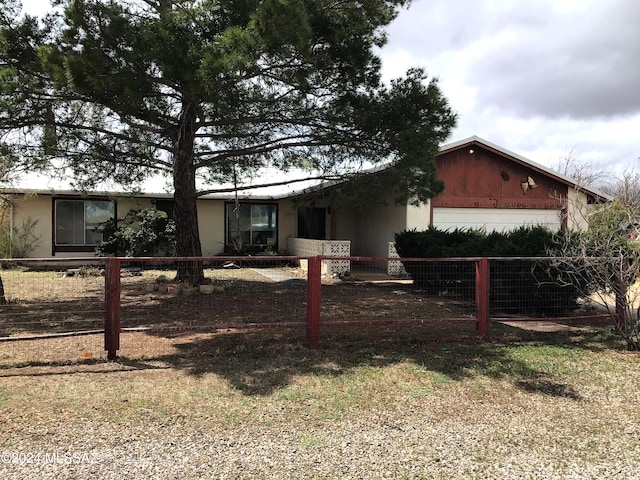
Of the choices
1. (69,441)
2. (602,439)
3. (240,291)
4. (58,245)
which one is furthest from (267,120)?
(58,245)

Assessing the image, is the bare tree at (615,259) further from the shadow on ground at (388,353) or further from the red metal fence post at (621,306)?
the shadow on ground at (388,353)

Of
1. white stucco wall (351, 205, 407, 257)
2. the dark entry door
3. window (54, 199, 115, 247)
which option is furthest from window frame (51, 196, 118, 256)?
white stucco wall (351, 205, 407, 257)

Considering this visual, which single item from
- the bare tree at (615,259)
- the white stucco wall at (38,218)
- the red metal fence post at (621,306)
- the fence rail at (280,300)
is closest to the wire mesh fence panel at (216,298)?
the fence rail at (280,300)

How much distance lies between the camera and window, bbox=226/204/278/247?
1905 centimetres

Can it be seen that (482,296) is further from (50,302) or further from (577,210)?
(50,302)

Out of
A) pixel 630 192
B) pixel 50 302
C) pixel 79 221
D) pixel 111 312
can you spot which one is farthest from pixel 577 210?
pixel 79 221

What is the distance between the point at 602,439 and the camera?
3854 millimetres

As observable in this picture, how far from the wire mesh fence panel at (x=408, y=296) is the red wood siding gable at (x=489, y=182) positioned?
3857mm

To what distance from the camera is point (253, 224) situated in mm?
19344

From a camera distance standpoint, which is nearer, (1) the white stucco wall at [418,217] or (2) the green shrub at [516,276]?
(2) the green shrub at [516,276]

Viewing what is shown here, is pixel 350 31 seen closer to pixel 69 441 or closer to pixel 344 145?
pixel 344 145

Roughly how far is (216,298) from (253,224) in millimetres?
9282

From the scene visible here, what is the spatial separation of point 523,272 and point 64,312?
7.78 meters

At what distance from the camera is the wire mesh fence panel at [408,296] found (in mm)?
8656
